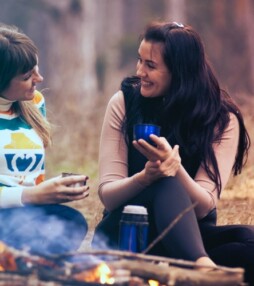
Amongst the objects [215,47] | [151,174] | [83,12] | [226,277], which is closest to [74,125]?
[83,12]

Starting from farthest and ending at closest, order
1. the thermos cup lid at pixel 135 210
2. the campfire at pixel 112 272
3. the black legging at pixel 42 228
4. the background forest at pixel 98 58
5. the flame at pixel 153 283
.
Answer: the background forest at pixel 98 58
the black legging at pixel 42 228
the thermos cup lid at pixel 135 210
the flame at pixel 153 283
the campfire at pixel 112 272

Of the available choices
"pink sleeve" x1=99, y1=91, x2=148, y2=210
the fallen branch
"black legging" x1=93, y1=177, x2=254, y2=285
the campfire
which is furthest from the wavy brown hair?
the campfire

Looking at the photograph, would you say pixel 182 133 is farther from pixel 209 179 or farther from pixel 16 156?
pixel 16 156

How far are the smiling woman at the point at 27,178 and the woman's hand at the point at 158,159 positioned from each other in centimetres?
Result: 25

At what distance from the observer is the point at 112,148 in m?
4.06

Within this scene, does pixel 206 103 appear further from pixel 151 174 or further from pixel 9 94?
pixel 9 94

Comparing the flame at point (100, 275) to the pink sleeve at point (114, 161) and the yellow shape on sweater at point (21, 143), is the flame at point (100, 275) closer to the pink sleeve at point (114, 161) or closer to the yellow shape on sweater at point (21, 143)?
the pink sleeve at point (114, 161)

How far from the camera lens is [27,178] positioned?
3.95m

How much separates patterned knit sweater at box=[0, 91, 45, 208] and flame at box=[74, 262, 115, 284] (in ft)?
2.12

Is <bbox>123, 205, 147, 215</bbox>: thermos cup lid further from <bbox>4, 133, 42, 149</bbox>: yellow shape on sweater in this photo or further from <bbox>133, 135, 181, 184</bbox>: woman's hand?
<bbox>4, 133, 42, 149</bbox>: yellow shape on sweater

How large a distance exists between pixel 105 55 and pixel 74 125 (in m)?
13.5

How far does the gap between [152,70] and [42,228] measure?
2.68ft

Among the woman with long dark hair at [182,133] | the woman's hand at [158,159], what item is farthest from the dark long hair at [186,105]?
the woman's hand at [158,159]

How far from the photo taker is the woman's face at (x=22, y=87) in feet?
13.0
